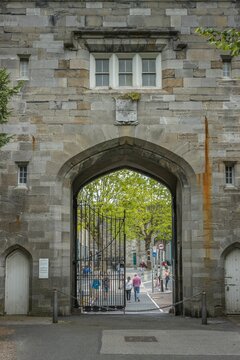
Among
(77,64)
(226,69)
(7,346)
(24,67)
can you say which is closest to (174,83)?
(226,69)

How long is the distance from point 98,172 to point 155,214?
58.5 feet

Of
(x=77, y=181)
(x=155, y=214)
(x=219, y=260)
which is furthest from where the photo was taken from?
(x=155, y=214)

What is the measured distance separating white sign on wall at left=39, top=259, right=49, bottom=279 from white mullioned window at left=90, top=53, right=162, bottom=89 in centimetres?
529

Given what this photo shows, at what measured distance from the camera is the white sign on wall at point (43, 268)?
53.8 ft

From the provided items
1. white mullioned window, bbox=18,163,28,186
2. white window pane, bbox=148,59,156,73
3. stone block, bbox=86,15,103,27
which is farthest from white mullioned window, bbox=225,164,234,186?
white mullioned window, bbox=18,163,28,186

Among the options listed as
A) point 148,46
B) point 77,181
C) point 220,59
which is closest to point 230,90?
point 220,59

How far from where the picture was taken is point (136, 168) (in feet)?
68.3

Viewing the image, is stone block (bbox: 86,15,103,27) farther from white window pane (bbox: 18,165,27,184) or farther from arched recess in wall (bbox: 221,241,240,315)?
arched recess in wall (bbox: 221,241,240,315)

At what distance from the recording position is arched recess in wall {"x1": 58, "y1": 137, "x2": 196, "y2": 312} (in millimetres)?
17156

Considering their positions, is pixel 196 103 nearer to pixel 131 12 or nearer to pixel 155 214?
pixel 131 12

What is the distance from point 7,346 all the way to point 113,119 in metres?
8.10

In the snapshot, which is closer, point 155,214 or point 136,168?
point 136,168

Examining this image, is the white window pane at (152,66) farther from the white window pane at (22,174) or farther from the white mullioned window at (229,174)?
the white window pane at (22,174)

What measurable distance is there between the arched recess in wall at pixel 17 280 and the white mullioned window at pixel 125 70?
535 cm
